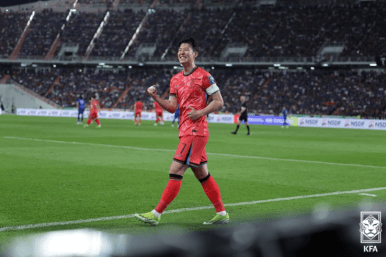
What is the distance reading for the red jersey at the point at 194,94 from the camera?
579 cm

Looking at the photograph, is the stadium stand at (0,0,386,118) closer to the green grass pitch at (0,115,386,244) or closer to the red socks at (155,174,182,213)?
the green grass pitch at (0,115,386,244)

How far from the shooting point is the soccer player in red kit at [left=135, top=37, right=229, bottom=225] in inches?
225

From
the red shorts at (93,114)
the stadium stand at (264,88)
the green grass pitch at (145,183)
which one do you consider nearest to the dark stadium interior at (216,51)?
the stadium stand at (264,88)

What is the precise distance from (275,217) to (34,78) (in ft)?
228

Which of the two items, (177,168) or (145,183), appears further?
(145,183)

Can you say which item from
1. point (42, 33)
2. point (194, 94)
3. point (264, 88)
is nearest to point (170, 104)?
point (194, 94)

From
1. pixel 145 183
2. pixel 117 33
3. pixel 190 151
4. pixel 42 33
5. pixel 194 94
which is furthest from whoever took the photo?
pixel 42 33

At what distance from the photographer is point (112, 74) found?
2697 inches

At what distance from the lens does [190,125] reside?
19.0 feet

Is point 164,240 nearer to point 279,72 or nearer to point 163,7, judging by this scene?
point 279,72

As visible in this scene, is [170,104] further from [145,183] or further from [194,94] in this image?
[145,183]

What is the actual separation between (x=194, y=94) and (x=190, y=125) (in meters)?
0.39

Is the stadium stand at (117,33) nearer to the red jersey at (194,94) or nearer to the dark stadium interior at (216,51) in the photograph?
the dark stadium interior at (216,51)

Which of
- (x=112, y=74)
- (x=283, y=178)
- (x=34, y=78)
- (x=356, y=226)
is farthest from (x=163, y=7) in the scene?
(x=356, y=226)
